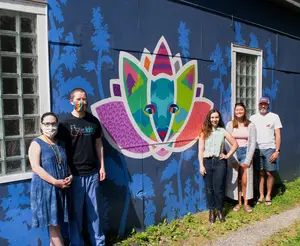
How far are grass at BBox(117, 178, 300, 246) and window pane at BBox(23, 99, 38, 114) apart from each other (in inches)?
75.7

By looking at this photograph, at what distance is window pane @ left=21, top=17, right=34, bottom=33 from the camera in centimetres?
343

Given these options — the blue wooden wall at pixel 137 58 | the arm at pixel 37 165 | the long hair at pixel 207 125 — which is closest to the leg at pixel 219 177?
the long hair at pixel 207 125

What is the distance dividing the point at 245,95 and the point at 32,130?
13.9ft

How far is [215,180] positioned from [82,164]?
2.11 m

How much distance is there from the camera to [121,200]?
4.29 meters

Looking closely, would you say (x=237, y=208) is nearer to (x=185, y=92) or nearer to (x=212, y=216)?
(x=212, y=216)

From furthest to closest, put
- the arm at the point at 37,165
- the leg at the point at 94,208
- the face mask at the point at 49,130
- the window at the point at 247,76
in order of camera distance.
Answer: the window at the point at 247,76
the leg at the point at 94,208
the face mask at the point at 49,130
the arm at the point at 37,165

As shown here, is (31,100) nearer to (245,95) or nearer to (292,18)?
(245,95)

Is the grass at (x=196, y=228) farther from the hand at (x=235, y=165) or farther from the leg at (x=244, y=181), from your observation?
the hand at (x=235, y=165)

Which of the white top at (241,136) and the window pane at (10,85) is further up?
the window pane at (10,85)

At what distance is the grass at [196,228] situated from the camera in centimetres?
435

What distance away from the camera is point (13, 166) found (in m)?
3.42

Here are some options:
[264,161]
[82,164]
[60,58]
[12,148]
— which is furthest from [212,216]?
[60,58]

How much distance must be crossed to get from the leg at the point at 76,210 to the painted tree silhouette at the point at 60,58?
0.82m
